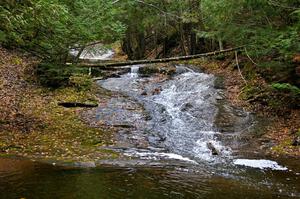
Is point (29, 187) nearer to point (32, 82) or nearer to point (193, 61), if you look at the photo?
point (32, 82)

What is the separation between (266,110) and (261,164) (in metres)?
6.24

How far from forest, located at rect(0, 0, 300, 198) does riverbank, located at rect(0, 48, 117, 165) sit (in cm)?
4

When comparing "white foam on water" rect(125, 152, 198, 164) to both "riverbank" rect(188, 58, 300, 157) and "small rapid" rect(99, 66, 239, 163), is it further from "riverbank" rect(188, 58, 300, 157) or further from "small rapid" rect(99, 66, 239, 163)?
"riverbank" rect(188, 58, 300, 157)

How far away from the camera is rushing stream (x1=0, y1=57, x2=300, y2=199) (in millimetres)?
7391

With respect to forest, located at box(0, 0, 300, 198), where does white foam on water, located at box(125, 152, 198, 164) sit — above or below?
below

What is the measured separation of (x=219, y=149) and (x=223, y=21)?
7.46m

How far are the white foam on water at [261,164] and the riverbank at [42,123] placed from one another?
11.5 feet

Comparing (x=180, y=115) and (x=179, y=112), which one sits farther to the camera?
(x=179, y=112)

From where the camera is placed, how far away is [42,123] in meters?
14.3

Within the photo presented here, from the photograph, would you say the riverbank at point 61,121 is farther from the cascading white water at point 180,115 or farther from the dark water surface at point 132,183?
the dark water surface at point 132,183

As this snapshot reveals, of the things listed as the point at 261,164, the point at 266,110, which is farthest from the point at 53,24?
the point at 266,110

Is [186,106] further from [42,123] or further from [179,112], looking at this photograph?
[42,123]

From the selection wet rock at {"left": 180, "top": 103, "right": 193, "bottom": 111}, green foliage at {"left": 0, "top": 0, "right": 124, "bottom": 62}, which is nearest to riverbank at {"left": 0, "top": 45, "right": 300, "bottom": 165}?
wet rock at {"left": 180, "top": 103, "right": 193, "bottom": 111}

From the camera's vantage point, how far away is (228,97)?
1858 cm
